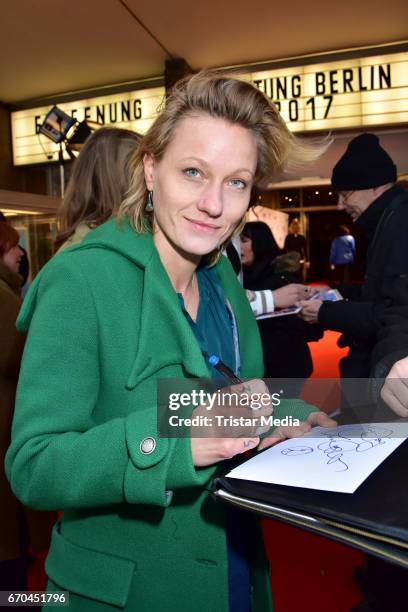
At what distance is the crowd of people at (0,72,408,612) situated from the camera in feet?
2.19

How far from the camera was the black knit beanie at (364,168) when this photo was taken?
211cm

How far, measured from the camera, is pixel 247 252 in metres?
2.83

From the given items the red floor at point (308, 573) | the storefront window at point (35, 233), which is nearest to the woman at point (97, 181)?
the red floor at point (308, 573)

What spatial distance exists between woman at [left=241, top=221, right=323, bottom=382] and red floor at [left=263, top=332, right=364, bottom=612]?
750mm

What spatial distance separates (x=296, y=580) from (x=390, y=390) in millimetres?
1357

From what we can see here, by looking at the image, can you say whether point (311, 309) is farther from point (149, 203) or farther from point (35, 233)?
point (35, 233)

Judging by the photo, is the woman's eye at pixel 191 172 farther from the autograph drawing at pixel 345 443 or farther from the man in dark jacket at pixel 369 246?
the man in dark jacket at pixel 369 246

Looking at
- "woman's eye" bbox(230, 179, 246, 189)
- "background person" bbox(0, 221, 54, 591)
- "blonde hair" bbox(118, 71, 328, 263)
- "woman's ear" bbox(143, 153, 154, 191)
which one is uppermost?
"blonde hair" bbox(118, 71, 328, 263)

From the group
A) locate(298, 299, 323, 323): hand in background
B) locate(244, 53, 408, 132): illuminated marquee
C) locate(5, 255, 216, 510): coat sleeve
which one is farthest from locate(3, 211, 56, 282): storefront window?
locate(5, 255, 216, 510): coat sleeve

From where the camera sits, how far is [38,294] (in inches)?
30.5

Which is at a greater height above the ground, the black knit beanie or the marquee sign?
the marquee sign

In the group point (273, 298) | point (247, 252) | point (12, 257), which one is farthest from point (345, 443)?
point (247, 252)

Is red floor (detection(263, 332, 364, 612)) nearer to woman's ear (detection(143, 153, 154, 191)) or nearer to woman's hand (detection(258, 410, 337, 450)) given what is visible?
woman's hand (detection(258, 410, 337, 450))

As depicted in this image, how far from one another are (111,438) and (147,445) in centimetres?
5
